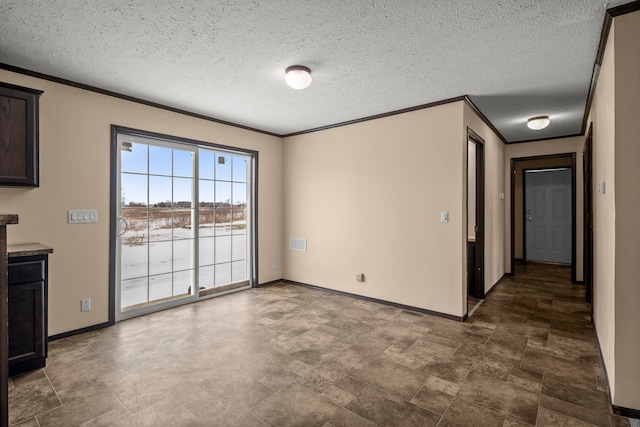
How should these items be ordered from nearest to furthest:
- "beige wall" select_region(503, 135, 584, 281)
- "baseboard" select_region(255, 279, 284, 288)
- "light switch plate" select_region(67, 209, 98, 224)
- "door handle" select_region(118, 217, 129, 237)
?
"light switch plate" select_region(67, 209, 98, 224)
"door handle" select_region(118, 217, 129, 237)
"baseboard" select_region(255, 279, 284, 288)
"beige wall" select_region(503, 135, 584, 281)

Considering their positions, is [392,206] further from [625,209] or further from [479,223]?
[625,209]

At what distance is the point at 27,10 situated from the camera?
213cm

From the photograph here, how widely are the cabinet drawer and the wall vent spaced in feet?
11.3

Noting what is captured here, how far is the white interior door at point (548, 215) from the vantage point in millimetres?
7227

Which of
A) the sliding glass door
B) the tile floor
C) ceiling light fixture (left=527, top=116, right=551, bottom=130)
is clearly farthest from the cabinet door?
ceiling light fixture (left=527, top=116, right=551, bottom=130)

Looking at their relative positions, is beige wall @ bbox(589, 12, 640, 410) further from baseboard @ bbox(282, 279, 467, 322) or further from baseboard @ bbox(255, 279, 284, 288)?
baseboard @ bbox(255, 279, 284, 288)

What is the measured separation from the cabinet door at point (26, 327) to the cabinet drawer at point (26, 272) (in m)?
0.04

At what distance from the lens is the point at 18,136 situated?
2.76 m

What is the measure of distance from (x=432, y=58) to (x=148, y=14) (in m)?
2.24

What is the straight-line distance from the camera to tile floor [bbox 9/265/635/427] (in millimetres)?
2043

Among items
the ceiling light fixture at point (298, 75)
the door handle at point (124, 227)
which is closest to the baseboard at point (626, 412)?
the ceiling light fixture at point (298, 75)

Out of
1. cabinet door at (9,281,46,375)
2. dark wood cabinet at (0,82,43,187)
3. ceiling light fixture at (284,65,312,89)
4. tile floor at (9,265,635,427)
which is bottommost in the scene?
tile floor at (9,265,635,427)

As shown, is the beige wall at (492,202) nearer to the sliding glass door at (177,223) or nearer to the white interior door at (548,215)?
the white interior door at (548,215)

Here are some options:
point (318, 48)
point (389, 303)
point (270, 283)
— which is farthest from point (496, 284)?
point (318, 48)
